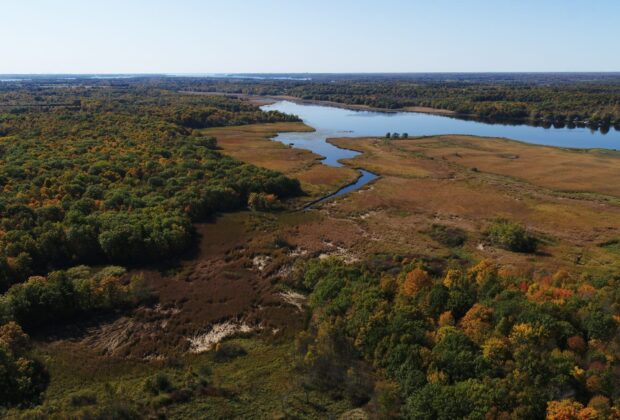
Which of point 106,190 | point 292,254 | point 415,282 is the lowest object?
point 292,254

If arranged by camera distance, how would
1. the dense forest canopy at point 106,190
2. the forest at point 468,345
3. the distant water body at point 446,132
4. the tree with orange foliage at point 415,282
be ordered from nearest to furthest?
1. the forest at point 468,345
2. the tree with orange foliage at point 415,282
3. the dense forest canopy at point 106,190
4. the distant water body at point 446,132

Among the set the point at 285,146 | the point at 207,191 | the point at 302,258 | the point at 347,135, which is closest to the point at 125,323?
the point at 302,258

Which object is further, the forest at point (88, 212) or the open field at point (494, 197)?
the open field at point (494, 197)

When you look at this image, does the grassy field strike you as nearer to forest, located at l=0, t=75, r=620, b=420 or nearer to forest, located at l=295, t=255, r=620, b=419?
forest, located at l=0, t=75, r=620, b=420

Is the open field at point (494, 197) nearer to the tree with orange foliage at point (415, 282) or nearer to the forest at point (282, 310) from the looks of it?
the forest at point (282, 310)

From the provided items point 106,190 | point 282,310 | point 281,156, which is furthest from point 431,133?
point 282,310

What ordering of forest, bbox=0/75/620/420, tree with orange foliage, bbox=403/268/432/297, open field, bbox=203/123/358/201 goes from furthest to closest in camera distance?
open field, bbox=203/123/358/201
tree with orange foliage, bbox=403/268/432/297
forest, bbox=0/75/620/420

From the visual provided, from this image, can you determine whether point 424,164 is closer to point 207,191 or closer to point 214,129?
point 207,191

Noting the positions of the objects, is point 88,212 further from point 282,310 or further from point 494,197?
point 494,197

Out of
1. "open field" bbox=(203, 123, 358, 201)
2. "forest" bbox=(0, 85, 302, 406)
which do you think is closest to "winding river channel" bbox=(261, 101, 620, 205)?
"open field" bbox=(203, 123, 358, 201)

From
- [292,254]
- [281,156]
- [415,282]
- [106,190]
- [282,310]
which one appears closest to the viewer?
[415,282]

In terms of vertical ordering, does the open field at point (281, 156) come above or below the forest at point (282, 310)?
above

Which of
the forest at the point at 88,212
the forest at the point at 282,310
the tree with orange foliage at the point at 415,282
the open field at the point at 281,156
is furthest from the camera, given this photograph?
the open field at the point at 281,156

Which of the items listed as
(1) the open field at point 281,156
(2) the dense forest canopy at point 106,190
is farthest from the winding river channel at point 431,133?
(2) the dense forest canopy at point 106,190
